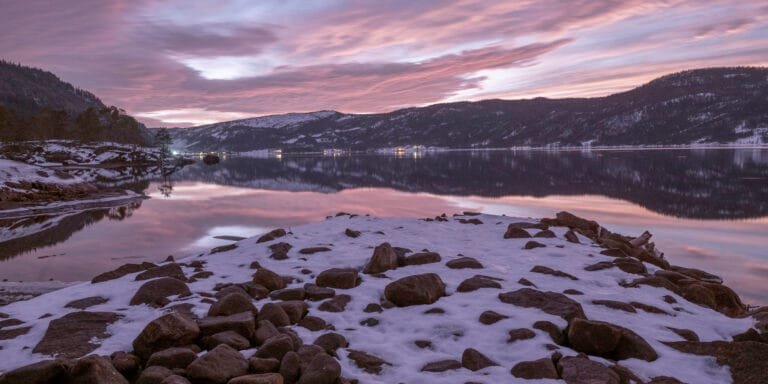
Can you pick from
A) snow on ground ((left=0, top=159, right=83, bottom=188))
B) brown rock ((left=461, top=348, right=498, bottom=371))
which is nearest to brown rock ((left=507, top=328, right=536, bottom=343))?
brown rock ((left=461, top=348, right=498, bottom=371))

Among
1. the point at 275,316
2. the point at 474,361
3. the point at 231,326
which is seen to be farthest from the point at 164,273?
the point at 474,361

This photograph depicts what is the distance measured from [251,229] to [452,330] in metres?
21.7

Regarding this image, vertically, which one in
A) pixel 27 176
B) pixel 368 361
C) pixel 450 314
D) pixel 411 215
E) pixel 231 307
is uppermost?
pixel 27 176

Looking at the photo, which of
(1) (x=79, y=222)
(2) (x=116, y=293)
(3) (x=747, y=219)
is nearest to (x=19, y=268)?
(2) (x=116, y=293)

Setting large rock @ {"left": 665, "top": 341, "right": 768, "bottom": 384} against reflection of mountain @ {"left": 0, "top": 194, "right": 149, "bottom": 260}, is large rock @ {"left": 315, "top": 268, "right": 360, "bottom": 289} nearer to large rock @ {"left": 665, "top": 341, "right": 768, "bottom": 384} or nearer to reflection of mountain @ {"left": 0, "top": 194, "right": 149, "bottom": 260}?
large rock @ {"left": 665, "top": 341, "right": 768, "bottom": 384}

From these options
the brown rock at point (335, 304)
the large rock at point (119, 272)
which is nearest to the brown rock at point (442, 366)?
the brown rock at point (335, 304)

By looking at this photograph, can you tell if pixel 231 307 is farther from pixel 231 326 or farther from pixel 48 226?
pixel 48 226

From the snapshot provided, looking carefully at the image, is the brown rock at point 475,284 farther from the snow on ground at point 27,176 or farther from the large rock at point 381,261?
the snow on ground at point 27,176

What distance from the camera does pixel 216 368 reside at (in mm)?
6691

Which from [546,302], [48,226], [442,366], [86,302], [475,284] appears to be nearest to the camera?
[442,366]

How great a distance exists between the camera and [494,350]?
7.81 m

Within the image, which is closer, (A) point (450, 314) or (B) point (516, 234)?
(A) point (450, 314)

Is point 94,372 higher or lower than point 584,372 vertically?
higher

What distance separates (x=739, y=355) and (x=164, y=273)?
41.6 feet
